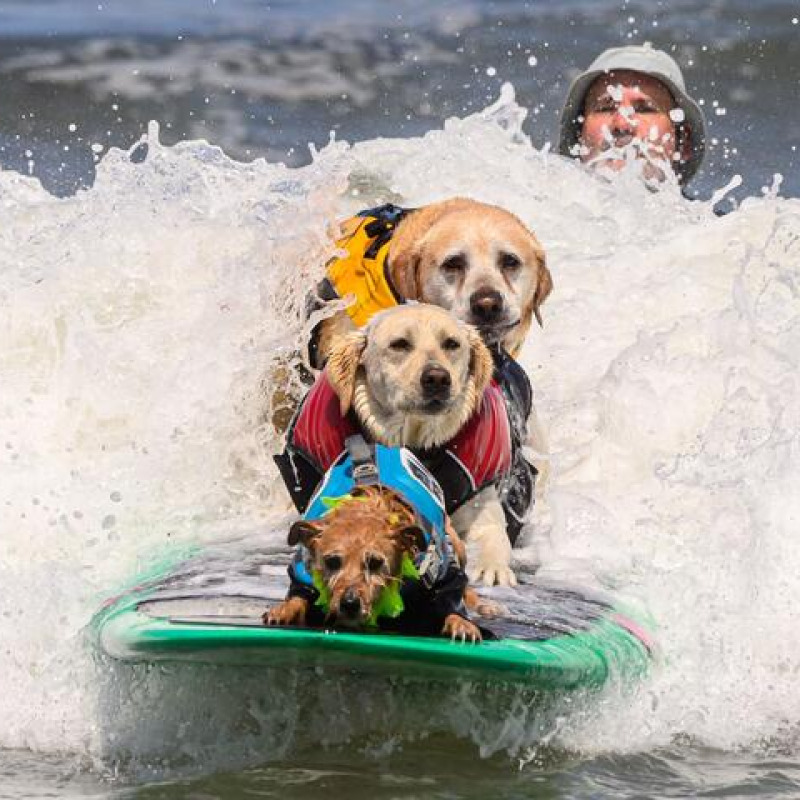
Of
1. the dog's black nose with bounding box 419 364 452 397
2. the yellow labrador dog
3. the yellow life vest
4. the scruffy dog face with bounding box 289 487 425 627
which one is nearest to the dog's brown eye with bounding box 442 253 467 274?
the yellow labrador dog

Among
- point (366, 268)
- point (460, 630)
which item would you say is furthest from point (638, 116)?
point (460, 630)

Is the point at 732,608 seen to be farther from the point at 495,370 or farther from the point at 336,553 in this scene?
the point at 336,553

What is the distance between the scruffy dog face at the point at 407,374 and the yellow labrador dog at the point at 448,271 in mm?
694

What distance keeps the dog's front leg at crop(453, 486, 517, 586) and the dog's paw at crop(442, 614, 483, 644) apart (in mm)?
695

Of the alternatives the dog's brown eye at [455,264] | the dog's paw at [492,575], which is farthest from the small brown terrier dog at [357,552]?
the dog's brown eye at [455,264]

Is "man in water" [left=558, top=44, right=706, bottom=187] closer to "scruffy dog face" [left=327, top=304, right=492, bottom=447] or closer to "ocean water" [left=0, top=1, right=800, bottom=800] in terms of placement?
"ocean water" [left=0, top=1, right=800, bottom=800]

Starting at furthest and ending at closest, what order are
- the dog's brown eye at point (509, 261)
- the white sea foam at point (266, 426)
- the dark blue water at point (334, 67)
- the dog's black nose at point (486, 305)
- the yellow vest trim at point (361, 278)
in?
the dark blue water at point (334, 67) → the yellow vest trim at point (361, 278) → the dog's brown eye at point (509, 261) → the dog's black nose at point (486, 305) → the white sea foam at point (266, 426)

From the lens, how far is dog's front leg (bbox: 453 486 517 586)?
5660 millimetres

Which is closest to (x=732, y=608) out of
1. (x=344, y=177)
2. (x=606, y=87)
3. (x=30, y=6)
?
(x=344, y=177)

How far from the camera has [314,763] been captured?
5.23 m

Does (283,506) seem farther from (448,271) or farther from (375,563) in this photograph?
(375,563)

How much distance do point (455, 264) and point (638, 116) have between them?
11.8 ft

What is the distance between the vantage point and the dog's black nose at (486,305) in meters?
6.17

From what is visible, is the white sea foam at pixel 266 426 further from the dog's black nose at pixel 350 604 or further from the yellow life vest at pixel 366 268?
the dog's black nose at pixel 350 604
